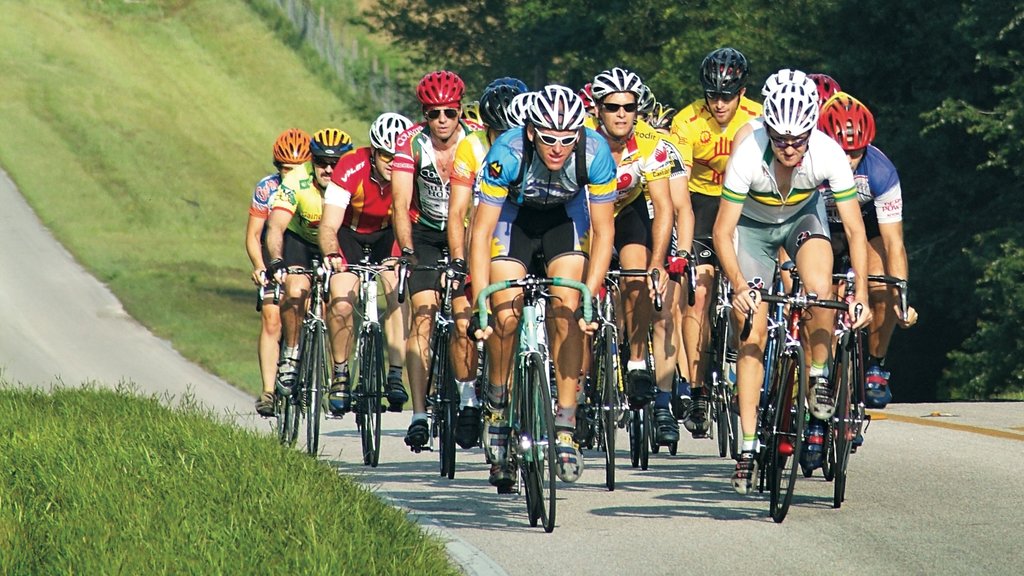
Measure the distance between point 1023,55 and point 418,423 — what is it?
59.2 ft

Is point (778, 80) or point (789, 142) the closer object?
point (789, 142)

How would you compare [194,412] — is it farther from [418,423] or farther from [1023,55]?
[1023,55]

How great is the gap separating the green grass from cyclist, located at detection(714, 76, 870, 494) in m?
2.19

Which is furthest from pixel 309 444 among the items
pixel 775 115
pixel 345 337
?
pixel 775 115

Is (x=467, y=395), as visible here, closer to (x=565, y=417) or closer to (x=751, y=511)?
(x=565, y=417)

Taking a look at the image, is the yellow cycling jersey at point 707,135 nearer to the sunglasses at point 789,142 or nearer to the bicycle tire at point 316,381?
the bicycle tire at point 316,381

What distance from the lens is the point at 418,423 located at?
12.5 m

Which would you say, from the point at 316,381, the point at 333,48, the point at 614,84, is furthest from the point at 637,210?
the point at 333,48

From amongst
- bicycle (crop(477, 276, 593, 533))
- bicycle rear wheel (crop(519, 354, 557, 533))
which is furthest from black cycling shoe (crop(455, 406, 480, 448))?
bicycle rear wheel (crop(519, 354, 557, 533))

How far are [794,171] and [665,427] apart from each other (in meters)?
2.84

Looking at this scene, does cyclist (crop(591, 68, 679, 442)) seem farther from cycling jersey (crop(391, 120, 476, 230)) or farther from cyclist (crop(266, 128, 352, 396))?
cyclist (crop(266, 128, 352, 396))

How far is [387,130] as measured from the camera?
13109mm

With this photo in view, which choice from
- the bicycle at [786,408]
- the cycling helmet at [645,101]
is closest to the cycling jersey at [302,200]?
the cycling helmet at [645,101]

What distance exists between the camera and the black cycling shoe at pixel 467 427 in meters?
11.4
